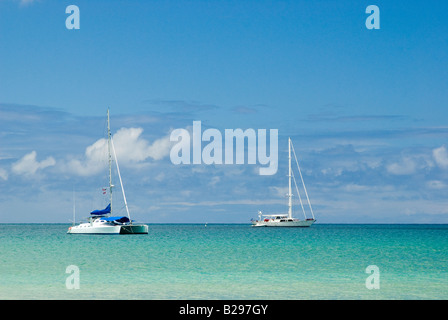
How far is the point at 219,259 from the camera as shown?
171 ft

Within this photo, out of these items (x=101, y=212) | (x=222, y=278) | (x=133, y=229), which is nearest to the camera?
(x=222, y=278)

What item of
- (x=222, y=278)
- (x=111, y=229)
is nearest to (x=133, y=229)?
(x=111, y=229)

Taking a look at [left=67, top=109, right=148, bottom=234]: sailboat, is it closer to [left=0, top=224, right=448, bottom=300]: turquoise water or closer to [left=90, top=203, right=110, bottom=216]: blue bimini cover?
[left=90, top=203, right=110, bottom=216]: blue bimini cover

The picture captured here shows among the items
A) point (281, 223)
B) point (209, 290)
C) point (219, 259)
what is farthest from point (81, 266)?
point (281, 223)

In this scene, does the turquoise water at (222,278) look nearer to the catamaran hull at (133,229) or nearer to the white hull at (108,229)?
the white hull at (108,229)

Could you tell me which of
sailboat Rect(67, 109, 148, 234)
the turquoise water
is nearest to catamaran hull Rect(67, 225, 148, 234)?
sailboat Rect(67, 109, 148, 234)

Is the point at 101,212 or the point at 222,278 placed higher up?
the point at 101,212

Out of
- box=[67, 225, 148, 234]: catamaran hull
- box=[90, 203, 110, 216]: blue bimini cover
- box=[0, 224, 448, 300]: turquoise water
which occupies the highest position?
box=[90, 203, 110, 216]: blue bimini cover

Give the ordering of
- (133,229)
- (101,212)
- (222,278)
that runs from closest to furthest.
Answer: (222,278), (101,212), (133,229)

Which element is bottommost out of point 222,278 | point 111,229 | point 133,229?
point 222,278

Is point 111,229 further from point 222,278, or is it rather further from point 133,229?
point 222,278

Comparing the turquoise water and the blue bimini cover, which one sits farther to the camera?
the blue bimini cover

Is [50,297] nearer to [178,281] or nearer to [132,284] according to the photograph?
[132,284]

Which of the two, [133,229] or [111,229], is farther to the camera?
[133,229]
